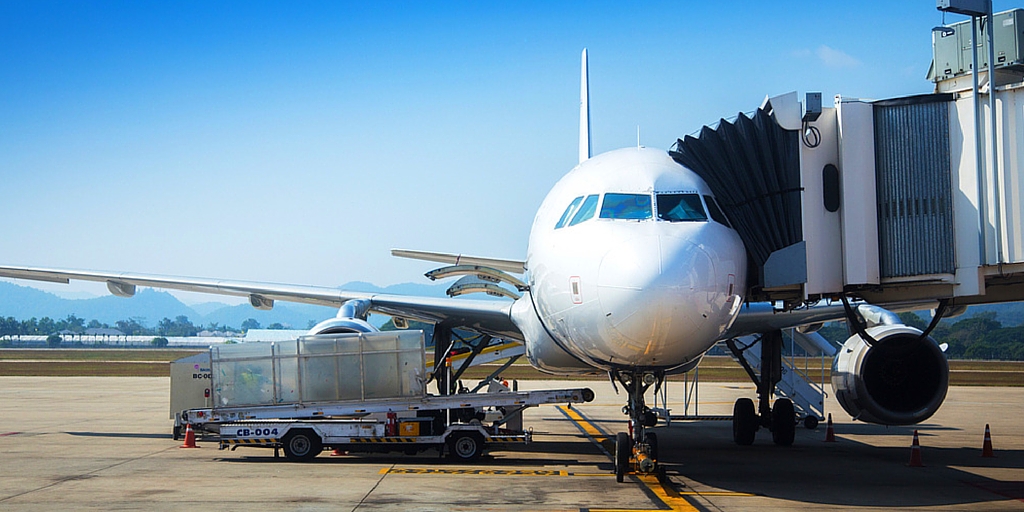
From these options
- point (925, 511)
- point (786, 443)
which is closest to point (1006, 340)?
point (786, 443)

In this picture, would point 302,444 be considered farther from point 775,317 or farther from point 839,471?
point 775,317

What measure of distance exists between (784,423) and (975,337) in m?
120

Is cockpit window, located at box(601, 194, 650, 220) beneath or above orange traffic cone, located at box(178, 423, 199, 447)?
above

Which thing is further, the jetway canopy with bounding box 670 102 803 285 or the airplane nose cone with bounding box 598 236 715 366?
the jetway canopy with bounding box 670 102 803 285

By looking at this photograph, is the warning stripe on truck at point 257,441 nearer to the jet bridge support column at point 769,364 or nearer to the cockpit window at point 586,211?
the cockpit window at point 586,211

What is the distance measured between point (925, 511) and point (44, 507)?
9.03 meters

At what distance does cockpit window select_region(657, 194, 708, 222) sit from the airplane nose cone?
717 mm

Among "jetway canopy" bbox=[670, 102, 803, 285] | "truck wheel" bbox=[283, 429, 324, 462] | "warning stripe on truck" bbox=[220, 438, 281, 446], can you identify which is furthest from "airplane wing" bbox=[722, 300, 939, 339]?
"warning stripe on truck" bbox=[220, 438, 281, 446]

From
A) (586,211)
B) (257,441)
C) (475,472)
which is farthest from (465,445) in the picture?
(586,211)

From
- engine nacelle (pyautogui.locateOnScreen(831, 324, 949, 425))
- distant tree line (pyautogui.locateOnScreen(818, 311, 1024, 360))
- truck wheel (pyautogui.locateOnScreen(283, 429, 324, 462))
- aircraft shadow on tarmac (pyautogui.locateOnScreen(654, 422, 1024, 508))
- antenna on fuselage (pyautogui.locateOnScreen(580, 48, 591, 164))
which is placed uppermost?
antenna on fuselage (pyautogui.locateOnScreen(580, 48, 591, 164))

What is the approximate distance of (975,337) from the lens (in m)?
124

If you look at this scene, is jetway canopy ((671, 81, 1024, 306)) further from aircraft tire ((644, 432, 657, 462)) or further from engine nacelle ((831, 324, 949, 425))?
engine nacelle ((831, 324, 949, 425))

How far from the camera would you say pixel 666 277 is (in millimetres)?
9328

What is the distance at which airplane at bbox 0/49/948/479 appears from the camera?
31.4 feet
